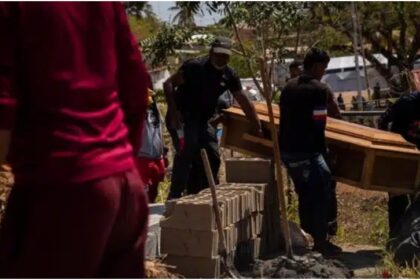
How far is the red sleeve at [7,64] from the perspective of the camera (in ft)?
7.46

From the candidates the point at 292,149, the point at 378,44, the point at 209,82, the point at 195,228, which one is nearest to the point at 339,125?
the point at 292,149

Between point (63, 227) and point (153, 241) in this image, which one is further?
point (153, 241)

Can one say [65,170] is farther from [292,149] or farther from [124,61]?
[292,149]

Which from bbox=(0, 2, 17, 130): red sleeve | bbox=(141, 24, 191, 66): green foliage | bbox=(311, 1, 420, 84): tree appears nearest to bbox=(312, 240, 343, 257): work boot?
bbox=(141, 24, 191, 66): green foliage

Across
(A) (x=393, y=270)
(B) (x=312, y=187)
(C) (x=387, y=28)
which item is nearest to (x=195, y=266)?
(A) (x=393, y=270)

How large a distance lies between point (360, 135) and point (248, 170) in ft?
3.12

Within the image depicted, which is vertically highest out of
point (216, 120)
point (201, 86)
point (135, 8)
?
point (135, 8)

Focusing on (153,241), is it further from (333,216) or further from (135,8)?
(135,8)

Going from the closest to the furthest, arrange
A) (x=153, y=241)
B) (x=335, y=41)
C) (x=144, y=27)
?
(x=153, y=241) < (x=335, y=41) < (x=144, y=27)

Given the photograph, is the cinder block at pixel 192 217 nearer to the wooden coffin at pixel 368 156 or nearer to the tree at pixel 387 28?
the wooden coffin at pixel 368 156

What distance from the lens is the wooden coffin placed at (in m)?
6.83

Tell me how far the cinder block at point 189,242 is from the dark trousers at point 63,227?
334 centimetres

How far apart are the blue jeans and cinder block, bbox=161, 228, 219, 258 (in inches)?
59.0

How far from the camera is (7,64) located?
7.52ft
